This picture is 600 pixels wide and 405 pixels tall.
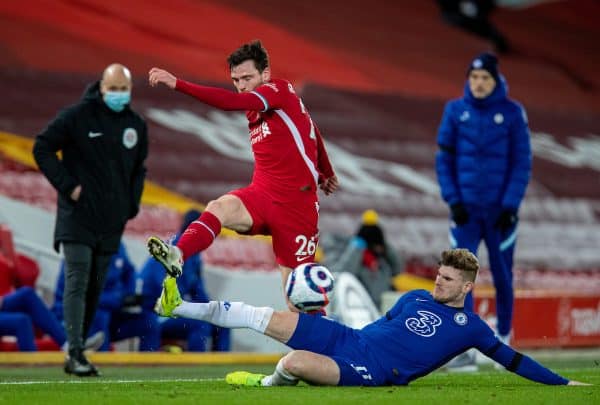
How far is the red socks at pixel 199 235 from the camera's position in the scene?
253 inches

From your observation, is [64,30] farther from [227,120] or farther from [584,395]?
[584,395]

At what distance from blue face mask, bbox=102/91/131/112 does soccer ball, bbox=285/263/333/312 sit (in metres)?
2.45

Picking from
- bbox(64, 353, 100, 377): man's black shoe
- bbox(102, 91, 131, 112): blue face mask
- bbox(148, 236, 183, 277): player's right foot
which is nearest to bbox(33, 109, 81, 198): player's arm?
bbox(102, 91, 131, 112): blue face mask

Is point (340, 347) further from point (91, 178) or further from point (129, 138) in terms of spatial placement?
point (129, 138)

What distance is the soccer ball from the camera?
6211 millimetres

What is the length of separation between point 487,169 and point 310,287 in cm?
316

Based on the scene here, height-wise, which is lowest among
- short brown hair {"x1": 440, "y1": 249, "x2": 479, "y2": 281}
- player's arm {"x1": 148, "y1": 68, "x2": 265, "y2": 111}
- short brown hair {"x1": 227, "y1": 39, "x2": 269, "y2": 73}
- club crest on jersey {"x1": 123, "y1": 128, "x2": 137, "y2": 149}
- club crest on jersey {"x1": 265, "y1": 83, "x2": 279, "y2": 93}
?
short brown hair {"x1": 440, "y1": 249, "x2": 479, "y2": 281}

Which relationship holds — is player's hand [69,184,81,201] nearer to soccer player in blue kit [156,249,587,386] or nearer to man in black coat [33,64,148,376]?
man in black coat [33,64,148,376]

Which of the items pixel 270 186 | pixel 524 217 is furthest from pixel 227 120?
pixel 270 186

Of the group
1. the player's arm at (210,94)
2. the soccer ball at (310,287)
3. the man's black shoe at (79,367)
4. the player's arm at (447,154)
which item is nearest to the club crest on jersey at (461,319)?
the soccer ball at (310,287)

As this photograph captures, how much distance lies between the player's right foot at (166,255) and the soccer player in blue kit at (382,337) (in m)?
0.06

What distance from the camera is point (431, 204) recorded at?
18.5m

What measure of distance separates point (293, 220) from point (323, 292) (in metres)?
0.82

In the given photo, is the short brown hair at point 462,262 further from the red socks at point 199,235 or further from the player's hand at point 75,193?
the player's hand at point 75,193
